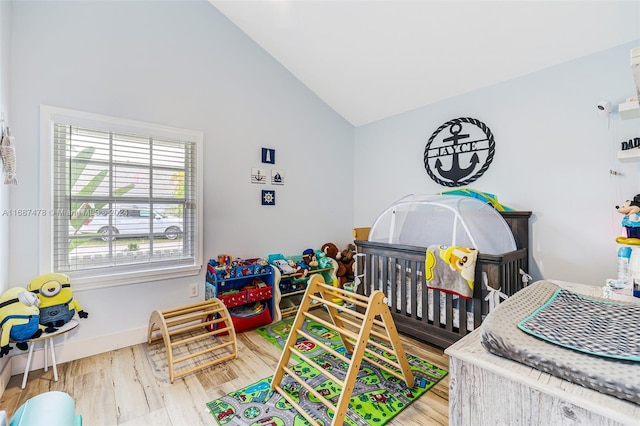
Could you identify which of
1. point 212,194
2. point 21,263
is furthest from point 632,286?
point 21,263

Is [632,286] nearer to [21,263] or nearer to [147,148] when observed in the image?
[147,148]

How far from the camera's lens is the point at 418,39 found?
261 centimetres

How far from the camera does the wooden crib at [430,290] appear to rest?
212 centimetres

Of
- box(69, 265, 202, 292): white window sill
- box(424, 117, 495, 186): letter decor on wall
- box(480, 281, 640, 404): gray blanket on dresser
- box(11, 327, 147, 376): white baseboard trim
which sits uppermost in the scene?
box(424, 117, 495, 186): letter decor on wall

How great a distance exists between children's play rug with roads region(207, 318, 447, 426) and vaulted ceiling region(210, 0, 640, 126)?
2.68m

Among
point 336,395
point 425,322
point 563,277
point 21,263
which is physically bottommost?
point 336,395

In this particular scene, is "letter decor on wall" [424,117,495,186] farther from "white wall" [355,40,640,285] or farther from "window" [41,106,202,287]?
"window" [41,106,202,287]

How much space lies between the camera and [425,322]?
242cm

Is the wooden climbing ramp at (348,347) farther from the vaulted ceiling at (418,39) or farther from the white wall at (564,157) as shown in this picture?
the vaulted ceiling at (418,39)

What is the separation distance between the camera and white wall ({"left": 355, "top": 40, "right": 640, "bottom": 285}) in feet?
7.13

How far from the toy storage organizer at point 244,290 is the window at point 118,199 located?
0.28 metres

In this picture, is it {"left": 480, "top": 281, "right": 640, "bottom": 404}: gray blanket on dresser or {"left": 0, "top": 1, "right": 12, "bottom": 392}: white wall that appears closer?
{"left": 480, "top": 281, "right": 640, "bottom": 404}: gray blanket on dresser

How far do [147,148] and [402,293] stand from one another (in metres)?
2.70

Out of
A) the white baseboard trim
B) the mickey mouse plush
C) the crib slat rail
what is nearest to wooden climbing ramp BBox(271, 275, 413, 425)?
the crib slat rail
